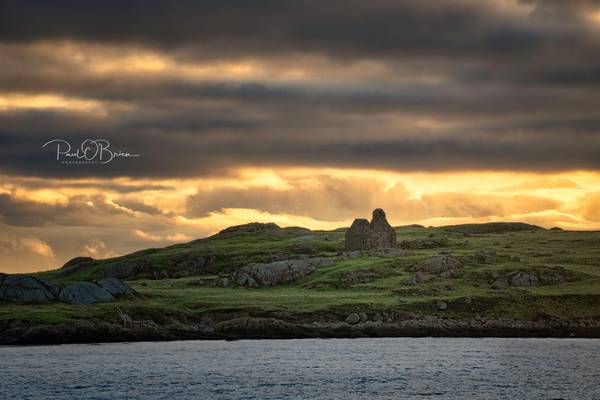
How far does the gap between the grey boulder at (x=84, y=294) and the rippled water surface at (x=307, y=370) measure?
22116 millimetres

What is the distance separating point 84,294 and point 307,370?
68683mm

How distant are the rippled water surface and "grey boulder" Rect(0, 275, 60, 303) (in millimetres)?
25731

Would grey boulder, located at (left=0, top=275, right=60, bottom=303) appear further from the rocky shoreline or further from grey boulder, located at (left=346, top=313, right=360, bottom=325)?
grey boulder, located at (left=346, top=313, right=360, bottom=325)

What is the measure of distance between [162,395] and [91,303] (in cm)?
7771

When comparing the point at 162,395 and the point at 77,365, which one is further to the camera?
the point at 77,365

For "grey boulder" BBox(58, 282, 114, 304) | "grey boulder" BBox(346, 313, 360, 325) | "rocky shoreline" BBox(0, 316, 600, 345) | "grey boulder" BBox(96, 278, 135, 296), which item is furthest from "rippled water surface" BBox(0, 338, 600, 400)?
"grey boulder" BBox(96, 278, 135, 296)

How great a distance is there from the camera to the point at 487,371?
4673 inches

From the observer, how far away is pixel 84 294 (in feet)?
561

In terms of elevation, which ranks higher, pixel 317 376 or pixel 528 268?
pixel 528 268

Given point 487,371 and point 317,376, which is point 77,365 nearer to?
point 317,376

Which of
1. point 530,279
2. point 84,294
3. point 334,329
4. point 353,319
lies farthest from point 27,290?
point 530,279

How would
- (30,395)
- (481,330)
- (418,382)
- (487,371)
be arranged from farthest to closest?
(481,330) < (487,371) < (418,382) < (30,395)

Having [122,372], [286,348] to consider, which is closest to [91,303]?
[286,348]

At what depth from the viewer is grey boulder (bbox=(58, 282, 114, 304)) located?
16900cm
